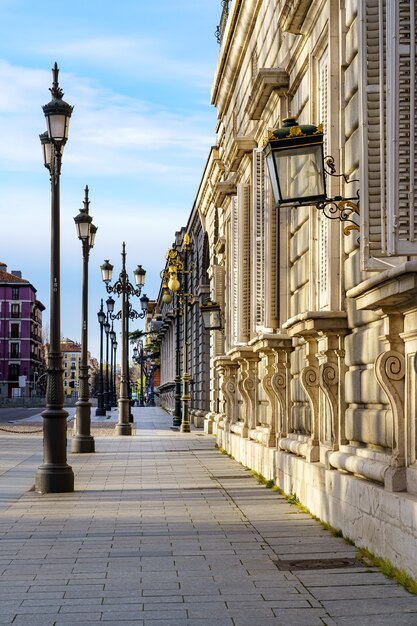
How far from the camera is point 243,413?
23188 mm

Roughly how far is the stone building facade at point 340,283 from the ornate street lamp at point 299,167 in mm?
537

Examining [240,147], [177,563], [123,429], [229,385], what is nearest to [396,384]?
[177,563]

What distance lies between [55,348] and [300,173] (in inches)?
288

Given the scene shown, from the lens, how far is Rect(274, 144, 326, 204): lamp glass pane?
10.2 meters

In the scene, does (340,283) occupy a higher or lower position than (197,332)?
lower

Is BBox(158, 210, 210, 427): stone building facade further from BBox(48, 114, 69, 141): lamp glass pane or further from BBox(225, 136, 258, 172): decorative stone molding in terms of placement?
BBox(48, 114, 69, 141): lamp glass pane

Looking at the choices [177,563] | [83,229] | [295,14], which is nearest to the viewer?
[177,563]

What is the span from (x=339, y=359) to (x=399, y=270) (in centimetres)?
439

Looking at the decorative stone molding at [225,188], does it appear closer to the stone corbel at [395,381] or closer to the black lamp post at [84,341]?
the black lamp post at [84,341]

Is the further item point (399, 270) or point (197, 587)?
point (197, 587)

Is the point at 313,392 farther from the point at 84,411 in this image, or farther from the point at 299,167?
the point at 84,411

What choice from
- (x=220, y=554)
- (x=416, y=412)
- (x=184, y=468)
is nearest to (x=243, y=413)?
(x=184, y=468)

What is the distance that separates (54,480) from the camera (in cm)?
1598

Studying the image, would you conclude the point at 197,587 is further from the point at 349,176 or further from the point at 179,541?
the point at 349,176
